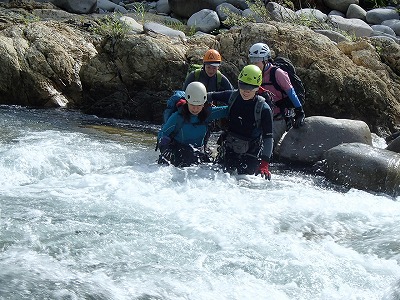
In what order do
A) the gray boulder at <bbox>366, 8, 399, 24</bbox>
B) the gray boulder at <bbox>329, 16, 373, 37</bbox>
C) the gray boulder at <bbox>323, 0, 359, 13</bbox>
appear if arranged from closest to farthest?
the gray boulder at <bbox>329, 16, 373, 37</bbox>, the gray boulder at <bbox>366, 8, 399, 24</bbox>, the gray boulder at <bbox>323, 0, 359, 13</bbox>

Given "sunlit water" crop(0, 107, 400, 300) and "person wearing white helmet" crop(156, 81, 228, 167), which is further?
"person wearing white helmet" crop(156, 81, 228, 167)

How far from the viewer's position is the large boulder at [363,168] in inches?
303

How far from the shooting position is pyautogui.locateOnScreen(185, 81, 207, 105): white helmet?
7.05 metres

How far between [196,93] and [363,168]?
91.7 inches

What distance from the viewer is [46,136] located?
8836 millimetres

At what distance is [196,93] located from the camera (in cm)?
709

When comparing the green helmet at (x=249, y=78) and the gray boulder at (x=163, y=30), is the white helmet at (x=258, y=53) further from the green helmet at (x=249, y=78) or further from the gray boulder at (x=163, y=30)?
the gray boulder at (x=163, y=30)

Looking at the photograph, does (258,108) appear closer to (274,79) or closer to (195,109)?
(195,109)

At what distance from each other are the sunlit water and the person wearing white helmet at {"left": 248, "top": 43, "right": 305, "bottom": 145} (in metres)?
0.84

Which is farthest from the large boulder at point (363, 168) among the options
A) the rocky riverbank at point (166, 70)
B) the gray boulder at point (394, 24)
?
the gray boulder at point (394, 24)

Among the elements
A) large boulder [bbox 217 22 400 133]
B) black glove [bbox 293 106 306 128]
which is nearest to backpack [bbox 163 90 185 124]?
black glove [bbox 293 106 306 128]

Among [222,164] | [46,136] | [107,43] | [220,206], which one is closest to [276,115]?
[222,164]

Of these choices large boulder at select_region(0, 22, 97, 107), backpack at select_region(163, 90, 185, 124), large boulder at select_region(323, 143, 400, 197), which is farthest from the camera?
large boulder at select_region(0, 22, 97, 107)

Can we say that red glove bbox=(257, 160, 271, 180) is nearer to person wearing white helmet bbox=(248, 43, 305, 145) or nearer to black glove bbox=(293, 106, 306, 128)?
person wearing white helmet bbox=(248, 43, 305, 145)
